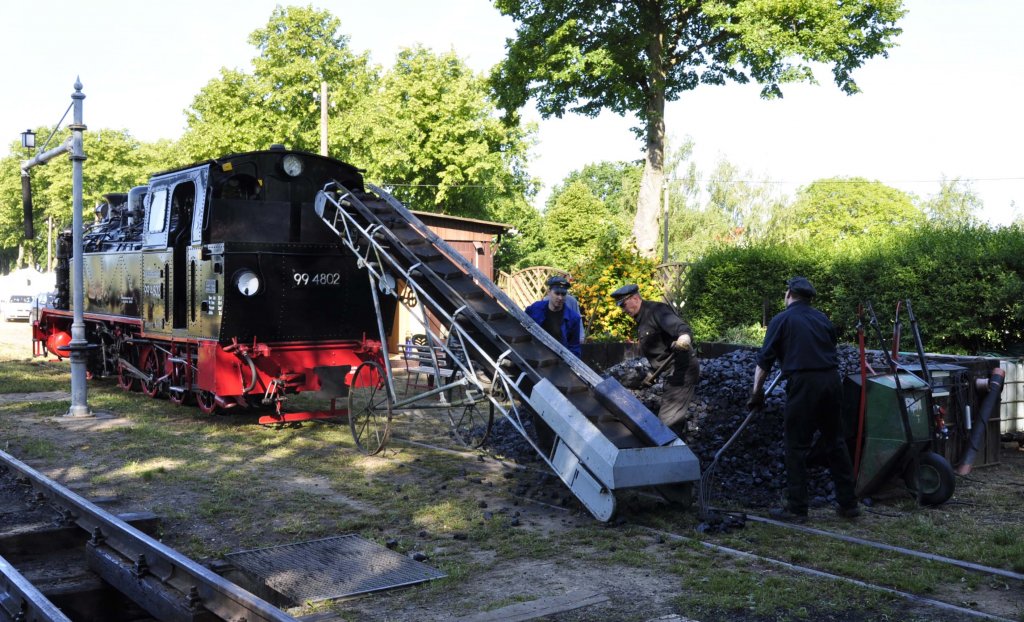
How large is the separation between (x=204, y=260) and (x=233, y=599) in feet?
22.6

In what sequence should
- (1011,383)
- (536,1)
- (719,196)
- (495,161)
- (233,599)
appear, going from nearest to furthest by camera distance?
(233,599) → (1011,383) → (536,1) → (495,161) → (719,196)

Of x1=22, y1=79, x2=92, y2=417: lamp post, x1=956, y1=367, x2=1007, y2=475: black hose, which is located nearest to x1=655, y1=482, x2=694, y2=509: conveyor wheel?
x1=956, y1=367, x2=1007, y2=475: black hose

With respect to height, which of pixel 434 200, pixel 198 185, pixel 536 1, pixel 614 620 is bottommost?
pixel 614 620

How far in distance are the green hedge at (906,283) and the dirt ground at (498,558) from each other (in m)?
7.25

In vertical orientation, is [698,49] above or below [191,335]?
above

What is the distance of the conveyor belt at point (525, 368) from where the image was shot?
6582 mm

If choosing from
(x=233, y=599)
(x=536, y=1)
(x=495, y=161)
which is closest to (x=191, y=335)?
(x=233, y=599)

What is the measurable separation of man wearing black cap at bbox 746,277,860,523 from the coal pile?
11.0 inches

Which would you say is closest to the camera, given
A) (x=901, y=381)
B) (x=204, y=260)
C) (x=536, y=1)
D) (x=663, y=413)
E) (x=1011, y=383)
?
(x=901, y=381)

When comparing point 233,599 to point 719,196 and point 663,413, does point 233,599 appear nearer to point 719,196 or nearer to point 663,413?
point 663,413

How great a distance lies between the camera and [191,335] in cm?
1109

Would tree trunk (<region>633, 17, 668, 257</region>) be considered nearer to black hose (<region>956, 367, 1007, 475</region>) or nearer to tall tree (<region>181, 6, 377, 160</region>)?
black hose (<region>956, 367, 1007, 475</region>)

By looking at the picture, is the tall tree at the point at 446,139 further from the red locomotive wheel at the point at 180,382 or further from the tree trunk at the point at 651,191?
the red locomotive wheel at the point at 180,382

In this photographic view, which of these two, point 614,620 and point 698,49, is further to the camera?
point 698,49
